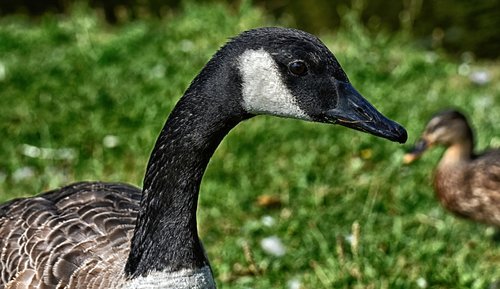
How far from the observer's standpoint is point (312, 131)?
655cm

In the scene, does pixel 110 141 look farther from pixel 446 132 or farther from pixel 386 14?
pixel 386 14

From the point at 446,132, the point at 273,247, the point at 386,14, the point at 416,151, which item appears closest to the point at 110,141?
the point at 273,247

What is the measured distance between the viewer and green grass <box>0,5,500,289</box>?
495 centimetres

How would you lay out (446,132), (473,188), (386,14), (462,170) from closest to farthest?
(473,188)
(462,170)
(446,132)
(386,14)

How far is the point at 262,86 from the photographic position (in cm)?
299

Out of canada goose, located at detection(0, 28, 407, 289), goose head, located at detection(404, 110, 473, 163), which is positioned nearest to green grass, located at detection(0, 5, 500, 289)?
goose head, located at detection(404, 110, 473, 163)

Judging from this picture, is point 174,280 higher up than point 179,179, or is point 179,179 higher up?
point 179,179

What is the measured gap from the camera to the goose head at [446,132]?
5.93 meters

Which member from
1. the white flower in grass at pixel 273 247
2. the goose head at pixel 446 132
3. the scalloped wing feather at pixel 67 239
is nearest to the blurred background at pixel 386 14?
the goose head at pixel 446 132

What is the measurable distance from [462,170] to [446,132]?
11.6 inches

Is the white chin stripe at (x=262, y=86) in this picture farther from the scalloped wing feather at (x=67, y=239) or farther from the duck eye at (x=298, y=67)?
the scalloped wing feather at (x=67, y=239)

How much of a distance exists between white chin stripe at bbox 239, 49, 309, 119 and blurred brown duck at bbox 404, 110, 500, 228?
281 centimetres

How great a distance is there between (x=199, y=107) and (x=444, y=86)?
4.99 meters

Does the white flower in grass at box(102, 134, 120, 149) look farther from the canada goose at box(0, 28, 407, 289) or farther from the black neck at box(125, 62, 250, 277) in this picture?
the black neck at box(125, 62, 250, 277)
